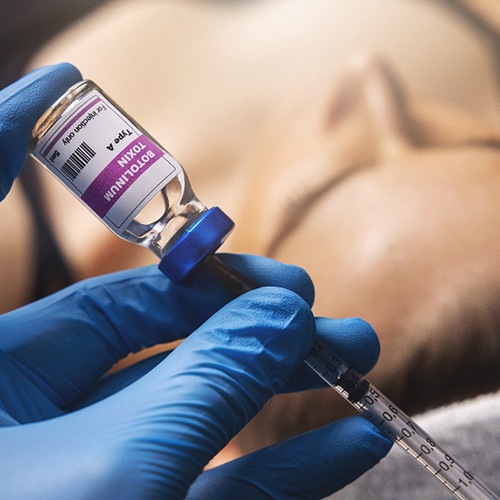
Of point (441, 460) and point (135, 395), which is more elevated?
point (135, 395)

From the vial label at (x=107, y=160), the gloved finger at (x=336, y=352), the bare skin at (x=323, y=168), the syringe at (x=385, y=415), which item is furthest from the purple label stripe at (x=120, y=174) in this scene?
the bare skin at (x=323, y=168)

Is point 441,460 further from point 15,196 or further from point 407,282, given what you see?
point 15,196

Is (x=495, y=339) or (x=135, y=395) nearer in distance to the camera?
(x=135, y=395)

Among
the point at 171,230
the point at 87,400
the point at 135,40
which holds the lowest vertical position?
the point at 87,400

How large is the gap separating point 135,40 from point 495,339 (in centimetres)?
82

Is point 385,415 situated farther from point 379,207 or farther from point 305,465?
point 379,207

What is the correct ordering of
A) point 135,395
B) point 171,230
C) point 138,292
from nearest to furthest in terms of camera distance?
1. point 135,395
2. point 171,230
3. point 138,292

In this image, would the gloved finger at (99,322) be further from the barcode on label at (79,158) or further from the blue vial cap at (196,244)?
the barcode on label at (79,158)

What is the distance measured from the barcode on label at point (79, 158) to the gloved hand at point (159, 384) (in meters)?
0.13

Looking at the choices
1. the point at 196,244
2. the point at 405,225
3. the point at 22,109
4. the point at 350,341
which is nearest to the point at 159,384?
the point at 196,244

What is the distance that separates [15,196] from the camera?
1.24 meters

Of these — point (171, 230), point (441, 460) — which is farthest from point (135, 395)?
point (441, 460)

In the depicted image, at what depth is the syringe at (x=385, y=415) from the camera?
2.69ft

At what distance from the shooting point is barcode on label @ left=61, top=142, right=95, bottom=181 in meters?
0.78
